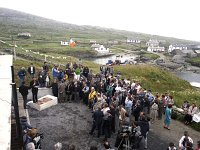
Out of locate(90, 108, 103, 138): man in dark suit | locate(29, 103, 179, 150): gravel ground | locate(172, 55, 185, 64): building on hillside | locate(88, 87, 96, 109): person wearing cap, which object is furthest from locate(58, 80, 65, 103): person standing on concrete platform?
locate(172, 55, 185, 64): building on hillside

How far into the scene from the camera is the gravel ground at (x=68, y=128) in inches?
630

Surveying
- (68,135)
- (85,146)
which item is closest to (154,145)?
(85,146)

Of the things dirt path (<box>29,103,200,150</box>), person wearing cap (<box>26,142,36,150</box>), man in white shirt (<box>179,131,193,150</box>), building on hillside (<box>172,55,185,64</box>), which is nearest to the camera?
person wearing cap (<box>26,142,36,150</box>)

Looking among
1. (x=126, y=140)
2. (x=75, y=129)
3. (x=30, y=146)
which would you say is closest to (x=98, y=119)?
(x=75, y=129)

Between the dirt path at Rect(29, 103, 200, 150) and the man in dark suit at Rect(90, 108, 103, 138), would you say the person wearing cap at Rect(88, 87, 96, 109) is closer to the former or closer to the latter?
the dirt path at Rect(29, 103, 200, 150)

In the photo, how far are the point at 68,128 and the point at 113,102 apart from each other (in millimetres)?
3466

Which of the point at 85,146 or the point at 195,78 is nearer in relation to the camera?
the point at 85,146

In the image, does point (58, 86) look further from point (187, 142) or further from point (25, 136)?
point (187, 142)

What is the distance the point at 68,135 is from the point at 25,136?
5.02 metres

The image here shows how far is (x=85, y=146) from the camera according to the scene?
1565cm

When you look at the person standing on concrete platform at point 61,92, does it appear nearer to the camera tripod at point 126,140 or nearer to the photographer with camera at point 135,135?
the camera tripod at point 126,140

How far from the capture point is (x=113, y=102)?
17.4 metres

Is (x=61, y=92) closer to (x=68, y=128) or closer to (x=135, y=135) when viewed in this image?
(x=68, y=128)

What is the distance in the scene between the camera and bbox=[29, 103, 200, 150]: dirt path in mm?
16109
